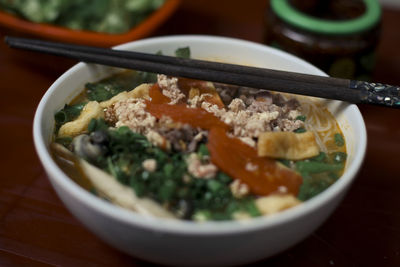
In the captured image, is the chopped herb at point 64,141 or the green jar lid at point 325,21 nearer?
the chopped herb at point 64,141

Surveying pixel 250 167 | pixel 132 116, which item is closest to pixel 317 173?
pixel 250 167

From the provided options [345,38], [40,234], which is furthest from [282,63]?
[40,234]

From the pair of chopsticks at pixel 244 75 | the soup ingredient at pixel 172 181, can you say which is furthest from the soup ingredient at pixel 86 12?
the soup ingredient at pixel 172 181

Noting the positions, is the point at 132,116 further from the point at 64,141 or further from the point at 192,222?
the point at 192,222

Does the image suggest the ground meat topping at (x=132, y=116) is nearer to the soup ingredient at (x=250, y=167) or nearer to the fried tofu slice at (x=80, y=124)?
the fried tofu slice at (x=80, y=124)

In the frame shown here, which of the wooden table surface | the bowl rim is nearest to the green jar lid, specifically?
the wooden table surface

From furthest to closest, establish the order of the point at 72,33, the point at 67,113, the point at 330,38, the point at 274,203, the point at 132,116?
the point at 72,33
the point at 330,38
the point at 67,113
the point at 132,116
the point at 274,203
